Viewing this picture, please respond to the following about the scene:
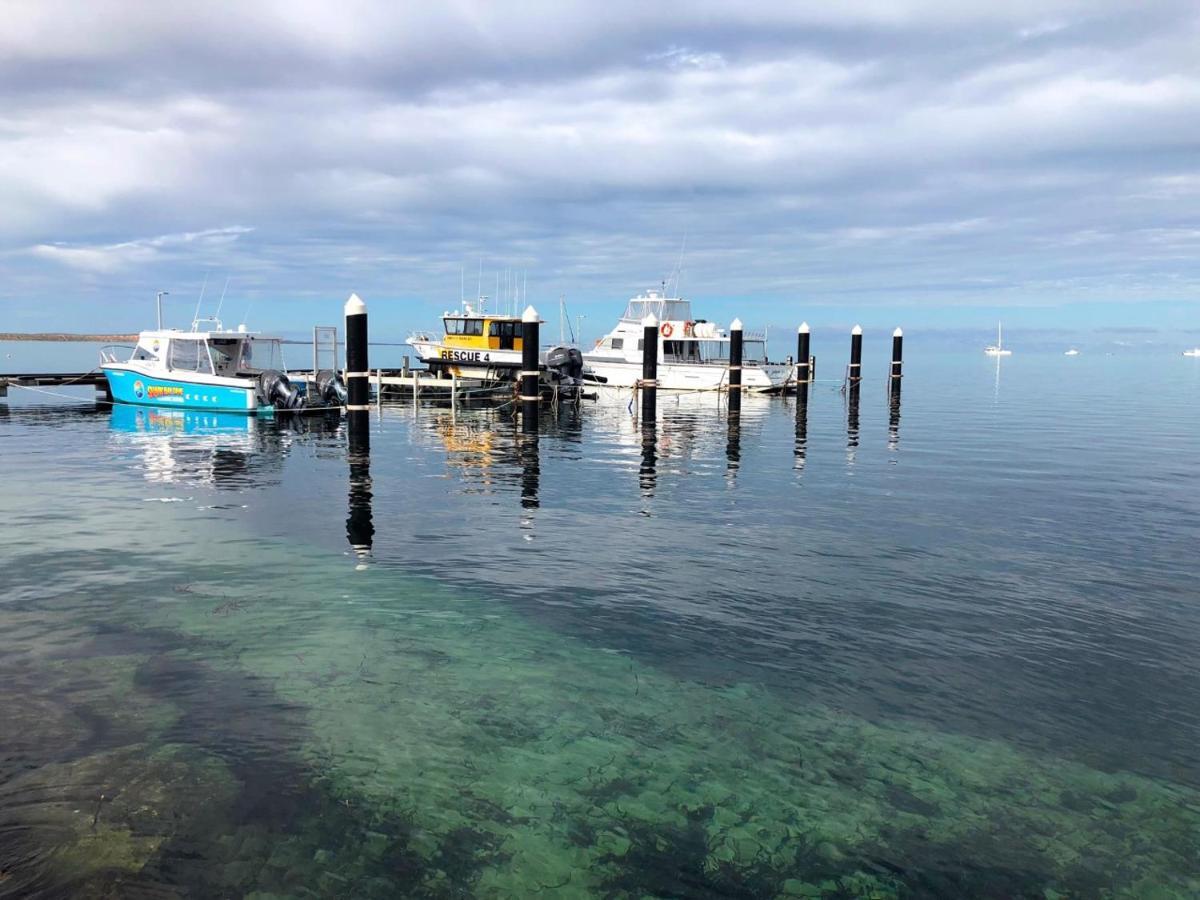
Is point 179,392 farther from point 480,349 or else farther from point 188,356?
point 480,349

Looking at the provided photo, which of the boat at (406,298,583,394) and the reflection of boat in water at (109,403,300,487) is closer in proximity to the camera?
the reflection of boat in water at (109,403,300,487)

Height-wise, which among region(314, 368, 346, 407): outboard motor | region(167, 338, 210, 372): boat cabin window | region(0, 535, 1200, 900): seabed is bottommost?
region(0, 535, 1200, 900): seabed

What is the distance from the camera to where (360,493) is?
16.0 m

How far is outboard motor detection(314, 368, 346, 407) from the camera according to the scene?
32.5 metres

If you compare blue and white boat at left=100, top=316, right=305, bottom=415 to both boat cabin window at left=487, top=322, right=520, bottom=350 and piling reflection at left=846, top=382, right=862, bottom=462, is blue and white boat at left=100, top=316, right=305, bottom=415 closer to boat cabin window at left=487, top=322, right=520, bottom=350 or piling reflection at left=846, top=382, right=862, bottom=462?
boat cabin window at left=487, top=322, right=520, bottom=350

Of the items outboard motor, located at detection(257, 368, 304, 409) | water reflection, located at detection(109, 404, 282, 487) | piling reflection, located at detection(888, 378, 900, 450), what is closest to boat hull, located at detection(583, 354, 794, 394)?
piling reflection, located at detection(888, 378, 900, 450)

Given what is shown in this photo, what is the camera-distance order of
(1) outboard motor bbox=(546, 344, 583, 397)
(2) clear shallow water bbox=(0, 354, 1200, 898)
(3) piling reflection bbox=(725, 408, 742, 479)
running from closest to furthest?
(2) clear shallow water bbox=(0, 354, 1200, 898) → (3) piling reflection bbox=(725, 408, 742, 479) → (1) outboard motor bbox=(546, 344, 583, 397)

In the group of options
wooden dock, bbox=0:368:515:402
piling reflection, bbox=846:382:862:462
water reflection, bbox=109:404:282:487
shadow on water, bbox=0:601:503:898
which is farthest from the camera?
wooden dock, bbox=0:368:515:402

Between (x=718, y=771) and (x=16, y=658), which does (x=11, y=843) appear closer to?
(x=16, y=658)

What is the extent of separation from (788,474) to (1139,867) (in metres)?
14.3

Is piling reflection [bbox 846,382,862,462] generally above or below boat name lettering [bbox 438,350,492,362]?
below

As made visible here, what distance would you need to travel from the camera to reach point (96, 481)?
1673 centimetres

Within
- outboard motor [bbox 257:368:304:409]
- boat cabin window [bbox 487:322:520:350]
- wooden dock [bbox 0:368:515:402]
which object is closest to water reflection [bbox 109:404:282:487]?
outboard motor [bbox 257:368:304:409]

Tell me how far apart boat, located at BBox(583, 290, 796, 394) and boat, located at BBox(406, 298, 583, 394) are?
262 inches
